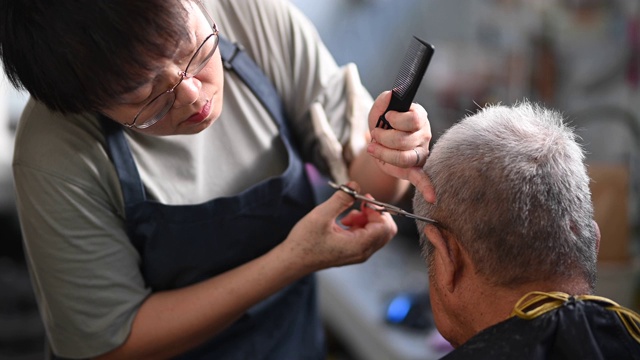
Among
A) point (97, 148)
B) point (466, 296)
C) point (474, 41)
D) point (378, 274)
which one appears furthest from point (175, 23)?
point (474, 41)

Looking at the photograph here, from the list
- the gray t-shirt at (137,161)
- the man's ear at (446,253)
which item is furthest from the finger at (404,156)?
the gray t-shirt at (137,161)

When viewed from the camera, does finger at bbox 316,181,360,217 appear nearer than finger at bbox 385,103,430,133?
No

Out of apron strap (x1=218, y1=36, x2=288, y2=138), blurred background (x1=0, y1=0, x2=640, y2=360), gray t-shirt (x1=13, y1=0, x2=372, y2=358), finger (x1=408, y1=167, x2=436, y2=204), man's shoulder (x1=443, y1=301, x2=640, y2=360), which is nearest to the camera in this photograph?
man's shoulder (x1=443, y1=301, x2=640, y2=360)

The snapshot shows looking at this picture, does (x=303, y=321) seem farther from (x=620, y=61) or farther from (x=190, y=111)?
(x=620, y=61)

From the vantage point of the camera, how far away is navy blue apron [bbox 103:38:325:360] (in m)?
1.48

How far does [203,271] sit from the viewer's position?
1577mm

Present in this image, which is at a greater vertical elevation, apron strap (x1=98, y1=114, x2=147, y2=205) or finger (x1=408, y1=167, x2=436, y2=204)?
finger (x1=408, y1=167, x2=436, y2=204)

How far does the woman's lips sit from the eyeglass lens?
0.17 feet

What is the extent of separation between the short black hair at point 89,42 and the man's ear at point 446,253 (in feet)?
1.66

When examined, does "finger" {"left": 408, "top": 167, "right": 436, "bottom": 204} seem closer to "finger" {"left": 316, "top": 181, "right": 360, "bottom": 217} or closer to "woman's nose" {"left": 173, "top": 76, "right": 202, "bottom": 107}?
"finger" {"left": 316, "top": 181, "right": 360, "bottom": 217}

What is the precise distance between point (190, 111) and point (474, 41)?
263 centimetres

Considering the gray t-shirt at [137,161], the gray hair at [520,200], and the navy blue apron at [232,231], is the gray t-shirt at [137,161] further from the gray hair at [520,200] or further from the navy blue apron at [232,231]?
the gray hair at [520,200]

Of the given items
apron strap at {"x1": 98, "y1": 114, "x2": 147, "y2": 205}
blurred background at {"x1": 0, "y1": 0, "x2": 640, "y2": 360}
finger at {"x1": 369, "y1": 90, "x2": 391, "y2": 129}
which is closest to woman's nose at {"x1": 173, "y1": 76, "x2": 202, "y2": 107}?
apron strap at {"x1": 98, "y1": 114, "x2": 147, "y2": 205}

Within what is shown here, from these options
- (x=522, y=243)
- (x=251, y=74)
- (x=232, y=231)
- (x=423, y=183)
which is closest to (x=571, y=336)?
(x=522, y=243)
